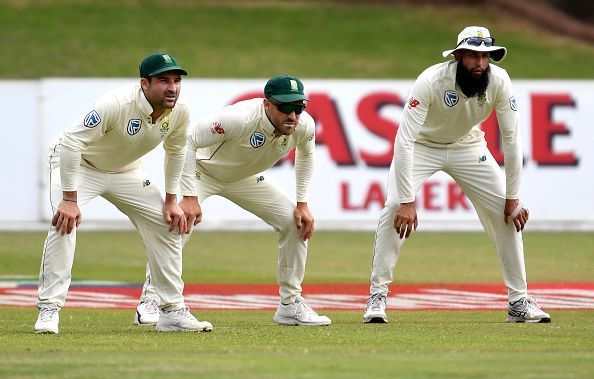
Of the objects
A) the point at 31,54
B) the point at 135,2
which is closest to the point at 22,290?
the point at 31,54

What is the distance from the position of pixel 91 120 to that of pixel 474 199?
3320 millimetres

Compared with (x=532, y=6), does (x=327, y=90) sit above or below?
below

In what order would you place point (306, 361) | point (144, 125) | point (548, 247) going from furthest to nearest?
1. point (548, 247)
2. point (144, 125)
3. point (306, 361)

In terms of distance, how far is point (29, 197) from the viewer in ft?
72.6

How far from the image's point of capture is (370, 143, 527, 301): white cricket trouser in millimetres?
11398

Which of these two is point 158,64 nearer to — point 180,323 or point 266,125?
point 266,125

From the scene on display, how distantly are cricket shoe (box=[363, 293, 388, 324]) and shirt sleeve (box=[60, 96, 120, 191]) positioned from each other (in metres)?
2.48

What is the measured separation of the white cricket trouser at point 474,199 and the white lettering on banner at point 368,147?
1049 cm

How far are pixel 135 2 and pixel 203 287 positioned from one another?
23596mm

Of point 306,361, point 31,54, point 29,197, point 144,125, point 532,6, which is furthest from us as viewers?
point 532,6

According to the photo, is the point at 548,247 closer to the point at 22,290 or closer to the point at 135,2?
the point at 22,290

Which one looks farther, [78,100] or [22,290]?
[78,100]

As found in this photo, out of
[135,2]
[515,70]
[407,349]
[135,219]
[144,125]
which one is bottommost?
[407,349]

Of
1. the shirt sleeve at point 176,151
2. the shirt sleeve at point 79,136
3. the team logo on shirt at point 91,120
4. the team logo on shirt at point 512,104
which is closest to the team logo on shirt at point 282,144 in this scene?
the shirt sleeve at point 176,151
